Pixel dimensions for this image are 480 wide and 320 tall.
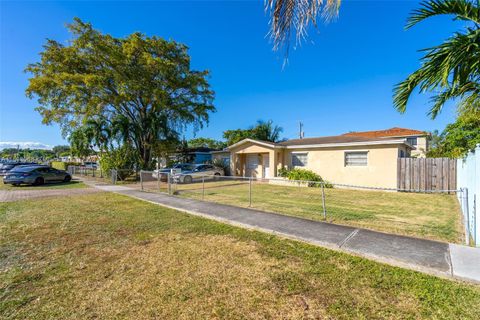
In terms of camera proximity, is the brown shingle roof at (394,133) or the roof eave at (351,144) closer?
the roof eave at (351,144)

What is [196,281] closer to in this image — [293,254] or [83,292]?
[83,292]

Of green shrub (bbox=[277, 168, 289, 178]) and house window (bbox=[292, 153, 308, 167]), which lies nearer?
house window (bbox=[292, 153, 308, 167])

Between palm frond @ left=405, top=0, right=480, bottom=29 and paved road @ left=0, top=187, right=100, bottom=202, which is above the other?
palm frond @ left=405, top=0, right=480, bottom=29

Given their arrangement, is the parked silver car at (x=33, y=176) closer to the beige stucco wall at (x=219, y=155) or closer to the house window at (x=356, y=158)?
the beige stucco wall at (x=219, y=155)

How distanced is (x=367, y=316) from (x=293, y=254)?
1700mm

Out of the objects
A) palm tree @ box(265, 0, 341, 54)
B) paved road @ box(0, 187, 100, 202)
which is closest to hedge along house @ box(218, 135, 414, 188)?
palm tree @ box(265, 0, 341, 54)

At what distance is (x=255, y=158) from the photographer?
20.6 meters

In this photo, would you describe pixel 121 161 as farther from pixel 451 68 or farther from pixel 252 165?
pixel 451 68

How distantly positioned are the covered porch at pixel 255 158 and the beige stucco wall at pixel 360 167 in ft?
8.40

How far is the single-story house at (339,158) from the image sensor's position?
1338 cm

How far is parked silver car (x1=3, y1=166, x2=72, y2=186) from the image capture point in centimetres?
1528

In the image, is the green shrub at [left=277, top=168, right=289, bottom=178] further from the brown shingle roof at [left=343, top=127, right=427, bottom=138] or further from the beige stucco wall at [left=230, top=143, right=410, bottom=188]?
the brown shingle roof at [left=343, top=127, right=427, bottom=138]

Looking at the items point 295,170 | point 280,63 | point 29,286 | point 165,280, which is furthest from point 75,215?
point 295,170

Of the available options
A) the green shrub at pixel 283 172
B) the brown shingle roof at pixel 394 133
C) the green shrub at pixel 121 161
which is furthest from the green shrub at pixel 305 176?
the green shrub at pixel 121 161
